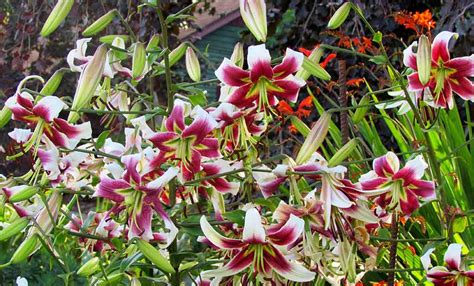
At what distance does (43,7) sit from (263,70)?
336 centimetres

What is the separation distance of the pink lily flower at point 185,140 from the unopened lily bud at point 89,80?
0.09 meters

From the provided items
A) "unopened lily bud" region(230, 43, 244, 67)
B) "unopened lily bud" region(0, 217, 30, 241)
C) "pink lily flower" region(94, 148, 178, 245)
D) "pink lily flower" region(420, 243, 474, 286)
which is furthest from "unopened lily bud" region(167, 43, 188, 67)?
"pink lily flower" region(420, 243, 474, 286)

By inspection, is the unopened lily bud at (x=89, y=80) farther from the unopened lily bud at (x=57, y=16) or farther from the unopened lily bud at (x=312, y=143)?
the unopened lily bud at (x=312, y=143)

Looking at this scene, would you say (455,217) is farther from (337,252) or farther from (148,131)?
(148,131)

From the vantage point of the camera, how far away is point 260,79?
0.94m

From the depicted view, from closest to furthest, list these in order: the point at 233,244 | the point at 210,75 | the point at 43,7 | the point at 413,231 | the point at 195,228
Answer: the point at 233,244, the point at 195,228, the point at 413,231, the point at 43,7, the point at 210,75

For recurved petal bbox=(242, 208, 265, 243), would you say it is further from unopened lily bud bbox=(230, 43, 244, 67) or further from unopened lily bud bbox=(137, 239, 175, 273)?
unopened lily bud bbox=(230, 43, 244, 67)

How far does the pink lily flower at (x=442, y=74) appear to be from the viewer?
1017 millimetres

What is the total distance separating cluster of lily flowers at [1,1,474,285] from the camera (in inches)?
35.9

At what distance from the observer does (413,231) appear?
1.90 metres

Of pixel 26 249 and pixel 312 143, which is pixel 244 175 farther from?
pixel 26 249

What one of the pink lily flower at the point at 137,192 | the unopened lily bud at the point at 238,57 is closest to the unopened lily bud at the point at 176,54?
the unopened lily bud at the point at 238,57

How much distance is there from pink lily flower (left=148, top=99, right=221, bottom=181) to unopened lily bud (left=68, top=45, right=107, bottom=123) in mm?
92

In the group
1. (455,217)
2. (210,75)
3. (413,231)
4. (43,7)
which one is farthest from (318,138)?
(210,75)
